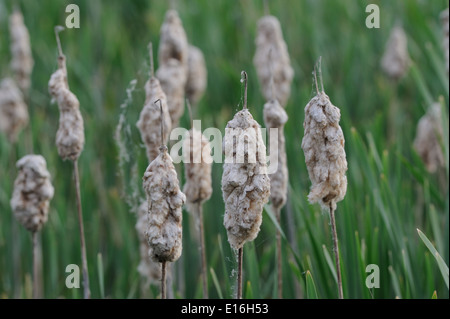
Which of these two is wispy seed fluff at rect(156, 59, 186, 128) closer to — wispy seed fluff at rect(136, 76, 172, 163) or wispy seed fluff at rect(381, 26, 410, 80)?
wispy seed fluff at rect(136, 76, 172, 163)

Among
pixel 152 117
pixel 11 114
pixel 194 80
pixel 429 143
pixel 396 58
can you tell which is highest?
pixel 396 58

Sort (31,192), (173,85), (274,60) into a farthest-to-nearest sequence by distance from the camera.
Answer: (274,60) → (173,85) → (31,192)

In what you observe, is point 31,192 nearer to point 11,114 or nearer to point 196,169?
point 196,169

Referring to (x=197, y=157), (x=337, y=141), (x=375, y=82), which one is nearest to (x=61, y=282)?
(x=197, y=157)

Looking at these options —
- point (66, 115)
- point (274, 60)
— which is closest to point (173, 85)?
point (274, 60)

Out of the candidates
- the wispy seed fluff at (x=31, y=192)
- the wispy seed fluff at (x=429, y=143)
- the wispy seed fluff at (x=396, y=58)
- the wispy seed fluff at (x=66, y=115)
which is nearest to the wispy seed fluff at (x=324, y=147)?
the wispy seed fluff at (x=66, y=115)
